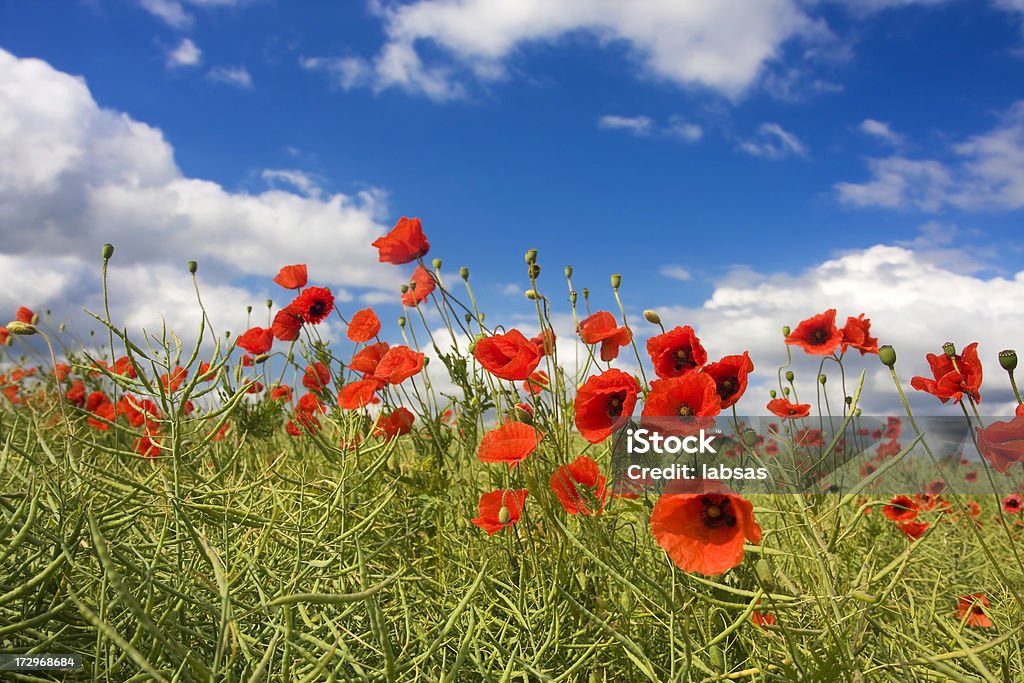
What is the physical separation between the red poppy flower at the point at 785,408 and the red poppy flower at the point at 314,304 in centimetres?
156

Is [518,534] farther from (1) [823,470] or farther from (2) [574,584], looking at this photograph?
(1) [823,470]

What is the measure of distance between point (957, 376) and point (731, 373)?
1.62ft

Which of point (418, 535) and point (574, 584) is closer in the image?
point (574, 584)

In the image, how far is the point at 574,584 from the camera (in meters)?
1.26

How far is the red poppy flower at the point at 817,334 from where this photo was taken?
193 cm

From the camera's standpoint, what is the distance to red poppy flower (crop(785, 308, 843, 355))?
193 cm

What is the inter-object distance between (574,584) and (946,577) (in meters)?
1.33

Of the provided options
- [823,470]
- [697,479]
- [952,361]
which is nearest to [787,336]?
[823,470]

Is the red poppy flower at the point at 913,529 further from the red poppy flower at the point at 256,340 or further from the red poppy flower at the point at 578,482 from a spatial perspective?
the red poppy flower at the point at 256,340

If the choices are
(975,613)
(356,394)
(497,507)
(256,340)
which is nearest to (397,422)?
(356,394)

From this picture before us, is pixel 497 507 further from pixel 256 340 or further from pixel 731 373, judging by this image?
pixel 256 340

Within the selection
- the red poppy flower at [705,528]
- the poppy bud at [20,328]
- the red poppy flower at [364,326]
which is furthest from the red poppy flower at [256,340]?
the red poppy flower at [705,528]

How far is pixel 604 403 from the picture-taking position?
45.4 inches

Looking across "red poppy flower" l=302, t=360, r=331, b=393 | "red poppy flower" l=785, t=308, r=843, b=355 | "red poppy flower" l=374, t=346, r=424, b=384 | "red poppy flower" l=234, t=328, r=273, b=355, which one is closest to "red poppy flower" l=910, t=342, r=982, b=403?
"red poppy flower" l=785, t=308, r=843, b=355
